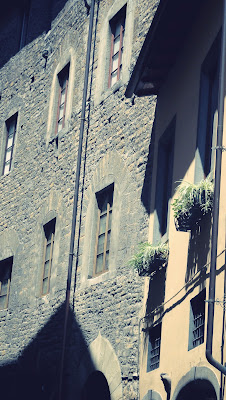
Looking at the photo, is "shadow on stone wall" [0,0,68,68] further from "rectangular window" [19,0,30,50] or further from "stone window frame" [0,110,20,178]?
"stone window frame" [0,110,20,178]

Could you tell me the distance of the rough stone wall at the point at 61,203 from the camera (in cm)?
1188

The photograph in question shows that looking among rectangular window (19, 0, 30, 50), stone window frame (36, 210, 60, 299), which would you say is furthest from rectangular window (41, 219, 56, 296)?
rectangular window (19, 0, 30, 50)

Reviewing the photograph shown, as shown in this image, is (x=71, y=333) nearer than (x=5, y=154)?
Yes

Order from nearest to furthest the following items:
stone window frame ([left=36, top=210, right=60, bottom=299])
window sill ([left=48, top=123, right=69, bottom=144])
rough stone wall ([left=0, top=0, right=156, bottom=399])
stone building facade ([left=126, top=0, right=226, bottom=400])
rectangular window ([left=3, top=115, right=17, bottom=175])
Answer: stone building facade ([left=126, top=0, right=226, bottom=400]), rough stone wall ([left=0, top=0, right=156, bottom=399]), stone window frame ([left=36, top=210, right=60, bottom=299]), window sill ([left=48, top=123, right=69, bottom=144]), rectangular window ([left=3, top=115, right=17, bottom=175])

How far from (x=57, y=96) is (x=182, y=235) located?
716cm

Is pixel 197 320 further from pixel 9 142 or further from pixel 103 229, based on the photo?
pixel 9 142

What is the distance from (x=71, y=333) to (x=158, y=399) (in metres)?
3.64

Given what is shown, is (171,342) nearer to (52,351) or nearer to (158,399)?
(158,399)

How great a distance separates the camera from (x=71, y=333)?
43.6ft

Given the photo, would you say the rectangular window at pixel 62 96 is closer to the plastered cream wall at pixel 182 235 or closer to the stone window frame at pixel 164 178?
the stone window frame at pixel 164 178

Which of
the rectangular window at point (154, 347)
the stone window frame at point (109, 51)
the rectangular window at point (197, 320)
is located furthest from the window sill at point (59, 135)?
the rectangular window at point (197, 320)

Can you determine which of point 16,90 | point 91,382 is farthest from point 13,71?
point 91,382

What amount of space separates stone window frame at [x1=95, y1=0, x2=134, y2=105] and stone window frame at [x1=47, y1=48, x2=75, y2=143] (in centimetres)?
114

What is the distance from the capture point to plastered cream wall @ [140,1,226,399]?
350 inches
